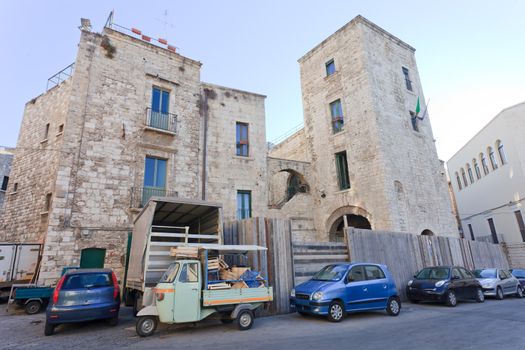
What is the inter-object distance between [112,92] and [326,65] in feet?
45.0

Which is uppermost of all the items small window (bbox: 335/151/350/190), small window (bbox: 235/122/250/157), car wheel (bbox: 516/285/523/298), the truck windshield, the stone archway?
small window (bbox: 235/122/250/157)

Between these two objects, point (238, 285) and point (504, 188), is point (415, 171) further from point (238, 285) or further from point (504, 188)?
point (238, 285)

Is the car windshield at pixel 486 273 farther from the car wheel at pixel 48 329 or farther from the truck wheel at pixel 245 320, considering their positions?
the car wheel at pixel 48 329

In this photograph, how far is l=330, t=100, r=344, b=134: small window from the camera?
19328 millimetres


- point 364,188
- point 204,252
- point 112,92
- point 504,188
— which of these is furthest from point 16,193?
point 504,188

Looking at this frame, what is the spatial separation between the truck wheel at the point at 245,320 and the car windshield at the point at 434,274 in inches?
304

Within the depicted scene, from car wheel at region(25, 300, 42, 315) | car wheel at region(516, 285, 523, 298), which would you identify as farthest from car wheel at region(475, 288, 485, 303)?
car wheel at region(25, 300, 42, 315)

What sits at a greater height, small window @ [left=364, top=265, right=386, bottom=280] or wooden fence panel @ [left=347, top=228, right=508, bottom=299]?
wooden fence panel @ [left=347, top=228, right=508, bottom=299]

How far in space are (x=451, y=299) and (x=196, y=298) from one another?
29.3 ft

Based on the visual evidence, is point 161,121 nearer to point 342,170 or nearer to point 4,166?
point 342,170

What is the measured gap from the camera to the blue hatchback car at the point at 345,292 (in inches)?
304

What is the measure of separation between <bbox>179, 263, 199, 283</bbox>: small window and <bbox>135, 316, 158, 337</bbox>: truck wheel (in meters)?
0.98

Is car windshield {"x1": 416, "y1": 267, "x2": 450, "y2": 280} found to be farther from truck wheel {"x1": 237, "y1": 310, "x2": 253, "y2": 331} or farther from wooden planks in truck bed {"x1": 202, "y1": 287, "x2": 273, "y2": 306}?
truck wheel {"x1": 237, "y1": 310, "x2": 253, "y2": 331}

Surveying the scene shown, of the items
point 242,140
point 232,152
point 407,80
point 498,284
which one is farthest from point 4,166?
point 498,284
